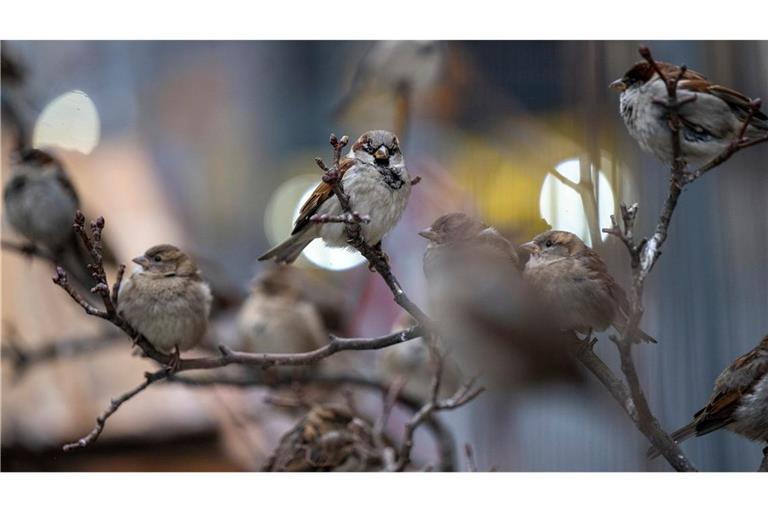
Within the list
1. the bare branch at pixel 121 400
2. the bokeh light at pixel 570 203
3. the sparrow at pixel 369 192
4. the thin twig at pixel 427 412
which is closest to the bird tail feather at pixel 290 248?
the sparrow at pixel 369 192

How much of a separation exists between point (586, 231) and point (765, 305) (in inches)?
17.9

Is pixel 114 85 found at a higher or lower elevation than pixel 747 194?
higher

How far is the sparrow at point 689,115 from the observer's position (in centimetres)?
189

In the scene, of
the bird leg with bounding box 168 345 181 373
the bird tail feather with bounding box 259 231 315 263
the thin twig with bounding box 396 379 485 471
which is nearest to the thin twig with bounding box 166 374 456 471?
the thin twig with bounding box 396 379 485 471

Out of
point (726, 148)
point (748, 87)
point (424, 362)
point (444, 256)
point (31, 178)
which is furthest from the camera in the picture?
point (424, 362)

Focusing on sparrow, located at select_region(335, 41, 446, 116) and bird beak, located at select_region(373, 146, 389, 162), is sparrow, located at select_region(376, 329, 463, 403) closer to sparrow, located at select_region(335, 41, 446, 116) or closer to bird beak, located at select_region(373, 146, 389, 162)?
sparrow, located at select_region(335, 41, 446, 116)

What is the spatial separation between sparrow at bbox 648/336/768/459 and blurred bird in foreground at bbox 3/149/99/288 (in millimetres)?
1571

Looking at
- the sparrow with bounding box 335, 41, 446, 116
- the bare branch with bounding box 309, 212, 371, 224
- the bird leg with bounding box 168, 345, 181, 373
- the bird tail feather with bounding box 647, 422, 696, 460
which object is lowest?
the bird tail feather with bounding box 647, 422, 696, 460

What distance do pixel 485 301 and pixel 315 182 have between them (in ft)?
2.26

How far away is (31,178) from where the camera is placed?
8.14ft

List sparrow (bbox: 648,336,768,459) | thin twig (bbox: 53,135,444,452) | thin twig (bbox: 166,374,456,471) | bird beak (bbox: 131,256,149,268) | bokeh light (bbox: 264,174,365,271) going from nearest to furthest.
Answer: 1. thin twig (bbox: 53,135,444,452)
2. sparrow (bbox: 648,336,768,459)
3. bird beak (bbox: 131,256,149,268)
4. thin twig (bbox: 166,374,456,471)
5. bokeh light (bbox: 264,174,365,271)

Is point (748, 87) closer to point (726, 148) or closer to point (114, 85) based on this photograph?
point (726, 148)

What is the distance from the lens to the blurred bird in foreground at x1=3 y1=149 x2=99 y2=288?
2.48 m

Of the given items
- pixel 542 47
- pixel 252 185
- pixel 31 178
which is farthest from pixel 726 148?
pixel 31 178
